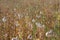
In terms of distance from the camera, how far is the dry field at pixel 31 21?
518cm

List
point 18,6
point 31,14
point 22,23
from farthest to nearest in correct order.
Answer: point 18,6
point 31,14
point 22,23

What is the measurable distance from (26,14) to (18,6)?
1.00 meters

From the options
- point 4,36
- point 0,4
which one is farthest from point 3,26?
point 0,4

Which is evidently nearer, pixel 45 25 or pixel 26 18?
pixel 45 25

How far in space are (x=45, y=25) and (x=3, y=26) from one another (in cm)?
120

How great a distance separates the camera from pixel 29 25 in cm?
557

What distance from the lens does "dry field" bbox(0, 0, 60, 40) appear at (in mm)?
5184

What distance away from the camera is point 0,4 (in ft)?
26.0

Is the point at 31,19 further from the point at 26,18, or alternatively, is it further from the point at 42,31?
the point at 42,31

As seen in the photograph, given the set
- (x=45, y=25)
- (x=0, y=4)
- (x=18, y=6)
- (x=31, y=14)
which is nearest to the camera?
(x=45, y=25)

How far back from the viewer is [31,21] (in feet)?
19.0

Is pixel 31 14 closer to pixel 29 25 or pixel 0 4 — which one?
pixel 29 25

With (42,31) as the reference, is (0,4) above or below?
below

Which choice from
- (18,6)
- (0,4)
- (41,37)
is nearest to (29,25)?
(41,37)
